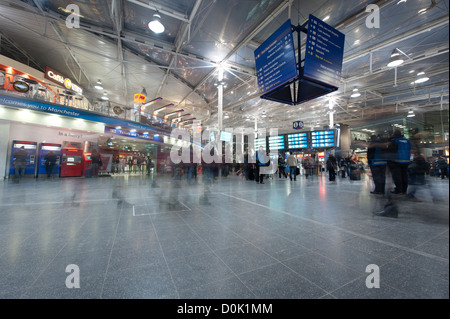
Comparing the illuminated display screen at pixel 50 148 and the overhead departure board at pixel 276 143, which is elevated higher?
the overhead departure board at pixel 276 143

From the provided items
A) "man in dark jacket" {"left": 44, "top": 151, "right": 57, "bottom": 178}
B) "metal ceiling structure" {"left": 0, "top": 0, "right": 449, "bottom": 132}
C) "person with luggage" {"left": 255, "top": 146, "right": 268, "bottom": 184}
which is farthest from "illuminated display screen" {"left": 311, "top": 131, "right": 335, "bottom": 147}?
"man in dark jacket" {"left": 44, "top": 151, "right": 57, "bottom": 178}

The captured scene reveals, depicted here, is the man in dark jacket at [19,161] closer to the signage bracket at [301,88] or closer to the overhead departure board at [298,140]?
the signage bracket at [301,88]

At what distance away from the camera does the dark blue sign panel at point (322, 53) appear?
4512 millimetres

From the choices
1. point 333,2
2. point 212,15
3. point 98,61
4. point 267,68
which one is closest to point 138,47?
point 98,61

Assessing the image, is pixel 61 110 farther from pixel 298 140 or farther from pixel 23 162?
pixel 298 140

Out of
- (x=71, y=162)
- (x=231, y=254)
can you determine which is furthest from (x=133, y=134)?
(x=231, y=254)

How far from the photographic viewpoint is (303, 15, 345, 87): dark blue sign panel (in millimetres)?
4512

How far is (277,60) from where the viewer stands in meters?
5.20

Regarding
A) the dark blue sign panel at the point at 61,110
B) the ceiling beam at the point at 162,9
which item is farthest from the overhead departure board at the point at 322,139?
the dark blue sign panel at the point at 61,110

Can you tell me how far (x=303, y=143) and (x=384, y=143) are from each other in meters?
11.9

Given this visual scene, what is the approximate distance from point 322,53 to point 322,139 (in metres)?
8.11

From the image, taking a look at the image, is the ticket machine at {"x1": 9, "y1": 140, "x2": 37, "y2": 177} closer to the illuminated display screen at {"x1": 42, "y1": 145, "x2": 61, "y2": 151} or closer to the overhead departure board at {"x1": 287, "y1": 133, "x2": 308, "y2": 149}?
the illuminated display screen at {"x1": 42, "y1": 145, "x2": 61, "y2": 151}

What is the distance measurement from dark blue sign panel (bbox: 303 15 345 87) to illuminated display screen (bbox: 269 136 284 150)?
8.30m

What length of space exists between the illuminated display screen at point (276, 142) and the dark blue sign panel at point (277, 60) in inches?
307
